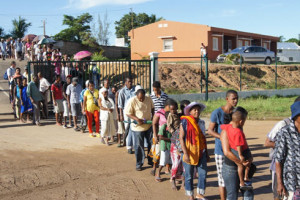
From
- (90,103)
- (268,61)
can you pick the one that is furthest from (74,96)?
(268,61)

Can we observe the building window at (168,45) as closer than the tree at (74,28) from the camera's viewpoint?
Yes

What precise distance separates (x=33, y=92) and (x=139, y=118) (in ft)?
19.7

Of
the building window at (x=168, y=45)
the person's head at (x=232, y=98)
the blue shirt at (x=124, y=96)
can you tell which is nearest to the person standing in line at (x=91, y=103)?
the blue shirt at (x=124, y=96)

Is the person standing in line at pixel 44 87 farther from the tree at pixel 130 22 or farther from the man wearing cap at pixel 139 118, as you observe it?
the tree at pixel 130 22

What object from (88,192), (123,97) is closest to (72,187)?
(88,192)

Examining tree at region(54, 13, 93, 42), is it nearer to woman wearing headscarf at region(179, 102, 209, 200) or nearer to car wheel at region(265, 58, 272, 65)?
car wheel at region(265, 58, 272, 65)

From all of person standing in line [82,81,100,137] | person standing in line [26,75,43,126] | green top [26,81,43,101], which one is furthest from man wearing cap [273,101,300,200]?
green top [26,81,43,101]

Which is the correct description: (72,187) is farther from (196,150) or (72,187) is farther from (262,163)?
(262,163)

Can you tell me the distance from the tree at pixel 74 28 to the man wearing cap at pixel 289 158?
142 feet

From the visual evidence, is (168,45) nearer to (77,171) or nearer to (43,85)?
(43,85)

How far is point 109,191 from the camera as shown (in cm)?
553

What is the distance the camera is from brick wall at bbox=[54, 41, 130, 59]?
32650 mm

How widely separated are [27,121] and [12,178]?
596cm

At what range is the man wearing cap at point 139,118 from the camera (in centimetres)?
664
